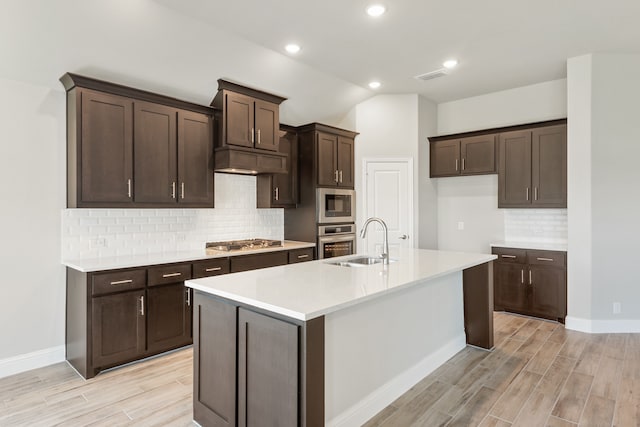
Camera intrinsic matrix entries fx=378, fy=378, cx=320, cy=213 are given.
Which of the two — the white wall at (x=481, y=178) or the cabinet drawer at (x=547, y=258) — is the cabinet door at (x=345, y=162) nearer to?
the white wall at (x=481, y=178)

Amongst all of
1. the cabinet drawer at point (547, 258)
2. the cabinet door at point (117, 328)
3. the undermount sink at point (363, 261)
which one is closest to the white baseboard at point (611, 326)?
the cabinet drawer at point (547, 258)

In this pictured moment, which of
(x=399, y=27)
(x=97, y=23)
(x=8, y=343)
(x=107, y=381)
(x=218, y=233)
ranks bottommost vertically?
(x=107, y=381)

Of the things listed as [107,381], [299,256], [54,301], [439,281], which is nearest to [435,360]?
[439,281]

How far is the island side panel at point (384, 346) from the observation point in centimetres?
225

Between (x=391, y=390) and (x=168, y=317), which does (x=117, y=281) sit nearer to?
(x=168, y=317)

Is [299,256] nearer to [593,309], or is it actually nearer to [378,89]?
[378,89]

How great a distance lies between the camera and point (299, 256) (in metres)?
4.82

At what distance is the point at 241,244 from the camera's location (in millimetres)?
4539

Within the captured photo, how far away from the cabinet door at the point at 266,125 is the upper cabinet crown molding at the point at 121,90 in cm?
65

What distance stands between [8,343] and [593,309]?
225 inches

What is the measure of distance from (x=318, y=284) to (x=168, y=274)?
184 cm

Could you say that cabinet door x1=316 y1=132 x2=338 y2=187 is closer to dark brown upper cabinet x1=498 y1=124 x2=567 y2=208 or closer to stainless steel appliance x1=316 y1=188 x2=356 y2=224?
stainless steel appliance x1=316 y1=188 x2=356 y2=224

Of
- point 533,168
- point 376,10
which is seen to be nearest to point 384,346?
point 376,10

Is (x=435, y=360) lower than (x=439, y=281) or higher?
lower
